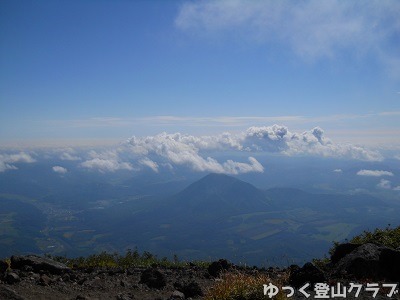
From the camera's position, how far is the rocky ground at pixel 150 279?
34.8ft

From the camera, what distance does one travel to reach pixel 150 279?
40.4 ft

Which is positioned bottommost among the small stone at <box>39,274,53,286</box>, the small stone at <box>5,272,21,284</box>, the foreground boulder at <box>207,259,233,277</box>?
the foreground boulder at <box>207,259,233,277</box>

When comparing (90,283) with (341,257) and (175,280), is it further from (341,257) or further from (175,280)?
(341,257)

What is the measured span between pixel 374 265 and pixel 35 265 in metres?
11.9

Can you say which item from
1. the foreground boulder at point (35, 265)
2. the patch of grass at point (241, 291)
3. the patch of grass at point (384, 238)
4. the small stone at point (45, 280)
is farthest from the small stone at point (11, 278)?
the patch of grass at point (384, 238)

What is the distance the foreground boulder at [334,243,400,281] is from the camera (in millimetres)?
11689

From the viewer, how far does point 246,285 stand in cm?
914

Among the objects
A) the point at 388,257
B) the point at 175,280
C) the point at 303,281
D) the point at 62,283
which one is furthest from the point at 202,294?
the point at 388,257

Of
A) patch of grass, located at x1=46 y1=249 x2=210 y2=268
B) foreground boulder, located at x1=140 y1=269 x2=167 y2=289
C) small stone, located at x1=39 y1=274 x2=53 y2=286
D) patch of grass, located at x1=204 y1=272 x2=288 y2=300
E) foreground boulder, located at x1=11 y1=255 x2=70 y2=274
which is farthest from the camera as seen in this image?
patch of grass, located at x1=46 y1=249 x2=210 y2=268

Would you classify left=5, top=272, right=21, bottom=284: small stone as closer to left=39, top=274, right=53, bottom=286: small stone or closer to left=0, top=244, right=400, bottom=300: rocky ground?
left=0, top=244, right=400, bottom=300: rocky ground

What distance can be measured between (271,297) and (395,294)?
4199 mm

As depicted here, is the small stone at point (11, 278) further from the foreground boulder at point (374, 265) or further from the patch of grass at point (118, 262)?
the foreground boulder at point (374, 265)

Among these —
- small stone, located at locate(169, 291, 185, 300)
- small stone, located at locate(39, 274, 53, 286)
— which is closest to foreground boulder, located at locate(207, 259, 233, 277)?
small stone, located at locate(169, 291, 185, 300)

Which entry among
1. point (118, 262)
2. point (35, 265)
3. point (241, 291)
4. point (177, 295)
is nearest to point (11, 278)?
point (35, 265)
